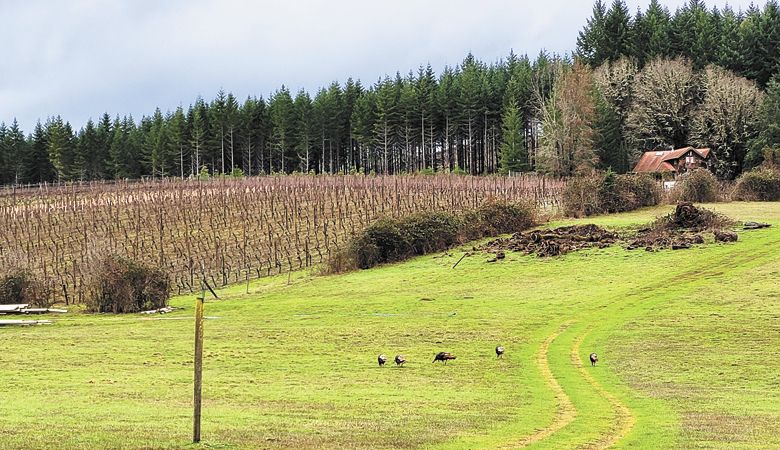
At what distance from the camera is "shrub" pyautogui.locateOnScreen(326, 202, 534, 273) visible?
5641 cm

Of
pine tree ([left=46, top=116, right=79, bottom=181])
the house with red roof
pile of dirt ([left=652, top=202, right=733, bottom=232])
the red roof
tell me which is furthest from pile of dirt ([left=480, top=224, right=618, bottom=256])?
pine tree ([left=46, top=116, right=79, bottom=181])

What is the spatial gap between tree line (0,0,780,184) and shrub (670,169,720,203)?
20.6 m

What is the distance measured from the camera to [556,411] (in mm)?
19812

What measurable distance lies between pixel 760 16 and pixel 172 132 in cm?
8789

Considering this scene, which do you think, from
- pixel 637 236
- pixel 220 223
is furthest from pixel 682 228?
pixel 220 223

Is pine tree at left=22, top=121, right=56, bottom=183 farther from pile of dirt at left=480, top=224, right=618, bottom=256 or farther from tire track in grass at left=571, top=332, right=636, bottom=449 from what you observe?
tire track in grass at left=571, top=332, right=636, bottom=449

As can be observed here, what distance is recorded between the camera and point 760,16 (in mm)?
113625

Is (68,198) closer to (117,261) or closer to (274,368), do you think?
(117,261)

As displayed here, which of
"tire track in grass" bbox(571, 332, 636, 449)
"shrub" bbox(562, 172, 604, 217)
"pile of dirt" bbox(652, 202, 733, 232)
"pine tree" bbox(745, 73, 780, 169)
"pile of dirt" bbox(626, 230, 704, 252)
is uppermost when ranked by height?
"pine tree" bbox(745, 73, 780, 169)

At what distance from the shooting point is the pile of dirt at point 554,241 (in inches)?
2104

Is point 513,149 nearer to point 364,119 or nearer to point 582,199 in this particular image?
point 364,119

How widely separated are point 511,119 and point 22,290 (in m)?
73.8

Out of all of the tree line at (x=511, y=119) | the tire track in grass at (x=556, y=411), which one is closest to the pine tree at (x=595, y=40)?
the tree line at (x=511, y=119)

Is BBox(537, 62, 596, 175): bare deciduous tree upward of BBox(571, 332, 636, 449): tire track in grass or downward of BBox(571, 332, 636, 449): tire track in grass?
upward
